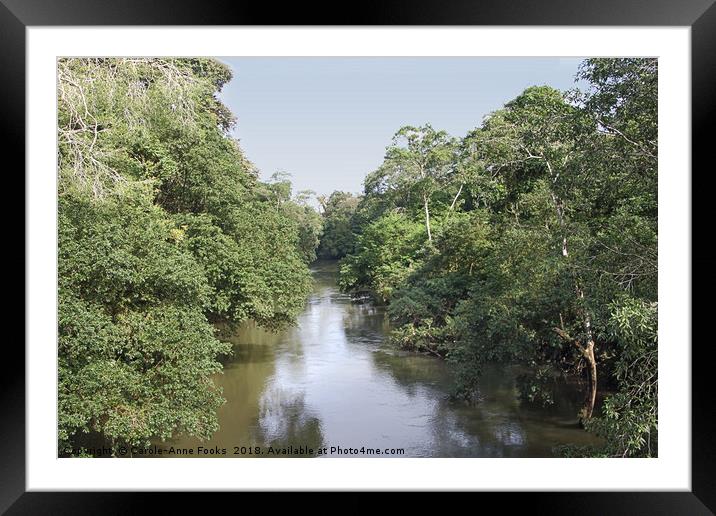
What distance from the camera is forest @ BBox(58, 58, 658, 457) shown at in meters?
4.41

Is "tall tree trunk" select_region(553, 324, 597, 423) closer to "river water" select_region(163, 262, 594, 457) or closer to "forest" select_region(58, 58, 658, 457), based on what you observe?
"forest" select_region(58, 58, 658, 457)

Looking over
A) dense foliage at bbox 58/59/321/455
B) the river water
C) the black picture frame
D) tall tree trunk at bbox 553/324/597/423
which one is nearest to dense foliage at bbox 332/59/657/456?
tall tree trunk at bbox 553/324/597/423

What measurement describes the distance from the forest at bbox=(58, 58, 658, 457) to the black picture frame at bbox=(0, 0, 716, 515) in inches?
24.4

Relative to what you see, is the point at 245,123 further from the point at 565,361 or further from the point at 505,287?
the point at 565,361

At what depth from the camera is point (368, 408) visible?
278 inches

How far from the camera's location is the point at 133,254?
16.9ft
